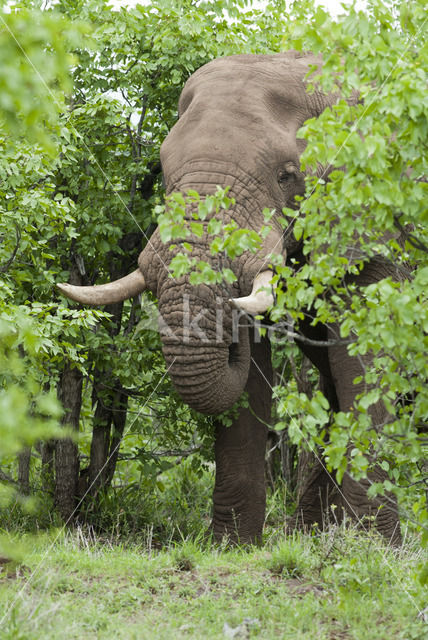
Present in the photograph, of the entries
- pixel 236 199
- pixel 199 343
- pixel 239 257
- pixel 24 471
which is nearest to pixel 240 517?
pixel 24 471

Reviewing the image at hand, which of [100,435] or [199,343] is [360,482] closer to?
[199,343]

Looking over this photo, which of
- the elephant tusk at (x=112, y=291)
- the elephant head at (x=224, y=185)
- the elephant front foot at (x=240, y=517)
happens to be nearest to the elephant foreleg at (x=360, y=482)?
the elephant head at (x=224, y=185)

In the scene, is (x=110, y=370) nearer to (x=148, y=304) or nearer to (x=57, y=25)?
(x=148, y=304)

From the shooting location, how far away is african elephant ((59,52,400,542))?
582 cm

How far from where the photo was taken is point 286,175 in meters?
6.56

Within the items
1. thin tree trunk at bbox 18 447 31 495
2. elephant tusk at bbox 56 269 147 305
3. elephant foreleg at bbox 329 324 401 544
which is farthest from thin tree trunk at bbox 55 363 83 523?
elephant foreleg at bbox 329 324 401 544

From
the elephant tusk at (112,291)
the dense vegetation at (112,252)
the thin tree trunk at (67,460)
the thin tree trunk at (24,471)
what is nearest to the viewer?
the dense vegetation at (112,252)

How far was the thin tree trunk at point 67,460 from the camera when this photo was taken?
7652 millimetres

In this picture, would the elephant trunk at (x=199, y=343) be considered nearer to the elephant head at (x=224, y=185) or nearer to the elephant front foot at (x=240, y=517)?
the elephant head at (x=224, y=185)

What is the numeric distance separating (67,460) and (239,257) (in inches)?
108

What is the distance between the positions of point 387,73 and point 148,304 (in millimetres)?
4907

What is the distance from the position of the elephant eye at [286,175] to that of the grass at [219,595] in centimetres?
254

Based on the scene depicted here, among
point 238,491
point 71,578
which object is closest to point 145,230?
point 238,491

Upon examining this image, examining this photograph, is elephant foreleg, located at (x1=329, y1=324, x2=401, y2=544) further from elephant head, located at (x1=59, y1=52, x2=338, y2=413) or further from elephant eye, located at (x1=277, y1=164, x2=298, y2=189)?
elephant eye, located at (x1=277, y1=164, x2=298, y2=189)
